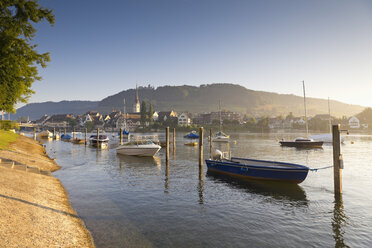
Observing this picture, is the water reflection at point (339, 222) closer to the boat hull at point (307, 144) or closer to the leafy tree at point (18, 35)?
the leafy tree at point (18, 35)

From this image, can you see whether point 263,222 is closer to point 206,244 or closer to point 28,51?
point 206,244

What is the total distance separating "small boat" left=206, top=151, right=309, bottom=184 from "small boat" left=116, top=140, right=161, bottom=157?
14.5 meters

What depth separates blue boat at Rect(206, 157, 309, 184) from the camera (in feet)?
68.6

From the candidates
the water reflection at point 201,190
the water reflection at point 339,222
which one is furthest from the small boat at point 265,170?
the water reflection at point 339,222

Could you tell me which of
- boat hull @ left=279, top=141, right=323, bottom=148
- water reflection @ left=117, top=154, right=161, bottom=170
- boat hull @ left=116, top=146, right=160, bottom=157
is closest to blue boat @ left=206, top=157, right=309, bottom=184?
water reflection @ left=117, top=154, right=161, bottom=170

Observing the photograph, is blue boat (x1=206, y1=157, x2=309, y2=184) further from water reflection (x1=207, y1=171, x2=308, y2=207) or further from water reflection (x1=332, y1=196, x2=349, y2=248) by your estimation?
water reflection (x1=332, y1=196, x2=349, y2=248)

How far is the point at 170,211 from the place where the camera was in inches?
579

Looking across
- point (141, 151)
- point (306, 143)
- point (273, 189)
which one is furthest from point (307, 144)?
point (273, 189)

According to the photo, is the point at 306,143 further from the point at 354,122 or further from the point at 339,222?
the point at 354,122

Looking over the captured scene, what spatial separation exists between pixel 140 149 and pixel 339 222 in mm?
31032

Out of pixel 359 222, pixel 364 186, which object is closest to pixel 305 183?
pixel 364 186

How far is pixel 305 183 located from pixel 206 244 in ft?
53.7

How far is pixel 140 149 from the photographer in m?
38.8

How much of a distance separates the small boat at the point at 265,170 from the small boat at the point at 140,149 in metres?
14.5
